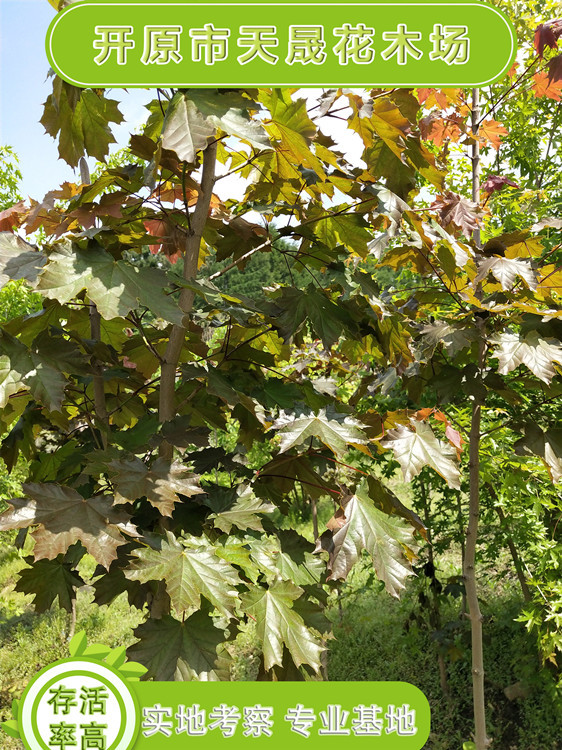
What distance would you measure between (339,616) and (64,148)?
402 centimetres

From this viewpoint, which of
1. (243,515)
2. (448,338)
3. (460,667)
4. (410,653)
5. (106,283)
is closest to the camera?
(106,283)

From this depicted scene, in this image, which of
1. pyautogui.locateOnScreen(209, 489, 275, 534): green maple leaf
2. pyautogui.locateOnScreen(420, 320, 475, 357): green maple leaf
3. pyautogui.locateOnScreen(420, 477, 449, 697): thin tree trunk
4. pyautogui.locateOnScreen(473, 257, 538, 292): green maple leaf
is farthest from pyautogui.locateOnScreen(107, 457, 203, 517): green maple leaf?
pyautogui.locateOnScreen(420, 477, 449, 697): thin tree trunk

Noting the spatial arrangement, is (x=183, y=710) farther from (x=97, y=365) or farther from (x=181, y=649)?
(x=97, y=365)

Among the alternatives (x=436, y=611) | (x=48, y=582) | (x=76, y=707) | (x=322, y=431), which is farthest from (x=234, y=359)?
(x=436, y=611)

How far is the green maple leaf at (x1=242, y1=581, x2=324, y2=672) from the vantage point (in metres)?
1.38

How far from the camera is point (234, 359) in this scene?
5.77 feet

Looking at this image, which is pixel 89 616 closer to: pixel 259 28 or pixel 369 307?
pixel 369 307

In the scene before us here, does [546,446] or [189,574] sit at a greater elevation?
[546,446]

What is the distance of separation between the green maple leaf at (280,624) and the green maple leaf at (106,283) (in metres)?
0.66

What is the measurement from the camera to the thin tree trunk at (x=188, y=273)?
1.64m

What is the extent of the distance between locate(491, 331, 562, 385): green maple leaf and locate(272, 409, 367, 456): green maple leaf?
17.3 inches

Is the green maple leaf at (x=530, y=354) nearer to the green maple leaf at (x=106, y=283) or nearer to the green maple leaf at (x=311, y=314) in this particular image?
the green maple leaf at (x=311, y=314)

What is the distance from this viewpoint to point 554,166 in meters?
3.86

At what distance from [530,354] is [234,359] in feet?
2.61
